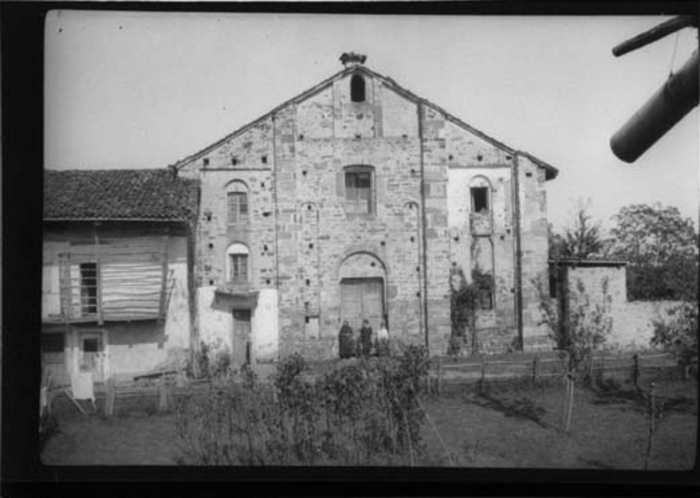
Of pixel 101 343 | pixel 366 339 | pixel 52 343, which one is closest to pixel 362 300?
pixel 366 339

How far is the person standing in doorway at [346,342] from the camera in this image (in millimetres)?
7371

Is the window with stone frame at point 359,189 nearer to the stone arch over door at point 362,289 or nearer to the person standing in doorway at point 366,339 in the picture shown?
the stone arch over door at point 362,289

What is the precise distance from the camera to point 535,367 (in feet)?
24.3

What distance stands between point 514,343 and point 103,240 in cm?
497

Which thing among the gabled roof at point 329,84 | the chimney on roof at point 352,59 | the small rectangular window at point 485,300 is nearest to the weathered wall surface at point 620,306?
the small rectangular window at point 485,300

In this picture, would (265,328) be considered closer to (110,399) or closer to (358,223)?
(358,223)

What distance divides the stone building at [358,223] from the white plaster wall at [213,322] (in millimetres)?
13

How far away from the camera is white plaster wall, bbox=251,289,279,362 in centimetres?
731

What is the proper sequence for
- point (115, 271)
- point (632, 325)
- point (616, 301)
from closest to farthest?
point (115, 271) → point (632, 325) → point (616, 301)

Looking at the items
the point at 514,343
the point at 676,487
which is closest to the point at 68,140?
the point at 514,343

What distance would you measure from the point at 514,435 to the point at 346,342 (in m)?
2.09

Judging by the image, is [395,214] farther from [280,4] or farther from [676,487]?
[676,487]

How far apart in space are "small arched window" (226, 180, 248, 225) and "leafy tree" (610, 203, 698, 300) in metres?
4.15

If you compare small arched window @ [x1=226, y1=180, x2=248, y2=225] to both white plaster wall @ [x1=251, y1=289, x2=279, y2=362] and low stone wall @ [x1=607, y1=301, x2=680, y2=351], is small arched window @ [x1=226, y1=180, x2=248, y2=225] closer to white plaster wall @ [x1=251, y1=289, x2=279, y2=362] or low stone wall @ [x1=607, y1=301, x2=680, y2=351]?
white plaster wall @ [x1=251, y1=289, x2=279, y2=362]
